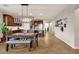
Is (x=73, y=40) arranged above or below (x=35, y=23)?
below

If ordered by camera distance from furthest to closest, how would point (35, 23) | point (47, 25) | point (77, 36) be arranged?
1. point (47, 25)
2. point (35, 23)
3. point (77, 36)

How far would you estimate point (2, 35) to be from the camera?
7.92 metres

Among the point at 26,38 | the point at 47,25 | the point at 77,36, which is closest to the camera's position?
the point at 77,36

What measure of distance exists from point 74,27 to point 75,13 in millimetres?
599
